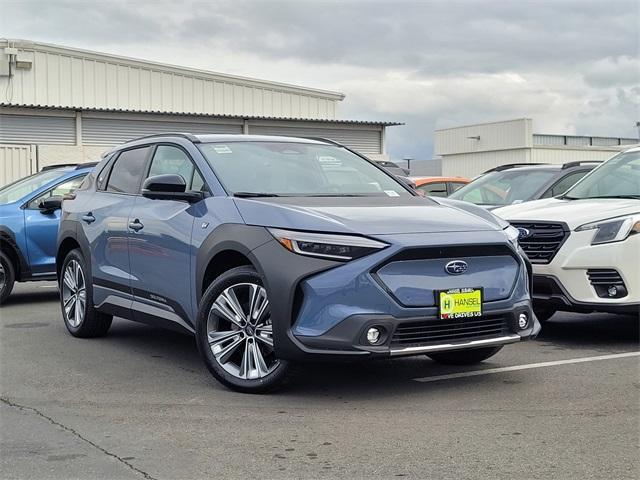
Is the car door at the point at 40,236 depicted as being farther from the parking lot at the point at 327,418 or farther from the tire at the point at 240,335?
the tire at the point at 240,335

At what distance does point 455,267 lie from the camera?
5672 mm

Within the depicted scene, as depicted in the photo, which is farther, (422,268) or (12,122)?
(12,122)

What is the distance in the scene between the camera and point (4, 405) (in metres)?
5.74

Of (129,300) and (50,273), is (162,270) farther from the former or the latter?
(50,273)

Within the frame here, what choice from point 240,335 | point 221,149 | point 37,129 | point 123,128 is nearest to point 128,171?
point 221,149

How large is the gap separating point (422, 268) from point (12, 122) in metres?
22.1

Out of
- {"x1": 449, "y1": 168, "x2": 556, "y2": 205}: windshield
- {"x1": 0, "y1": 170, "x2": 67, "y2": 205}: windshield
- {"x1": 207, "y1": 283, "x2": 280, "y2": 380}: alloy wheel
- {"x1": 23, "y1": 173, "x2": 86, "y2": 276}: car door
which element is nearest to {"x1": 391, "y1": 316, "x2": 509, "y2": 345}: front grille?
{"x1": 207, "y1": 283, "x2": 280, "y2": 380}: alloy wheel

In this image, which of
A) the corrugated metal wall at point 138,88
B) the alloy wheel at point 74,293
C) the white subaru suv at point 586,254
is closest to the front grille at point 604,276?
the white subaru suv at point 586,254

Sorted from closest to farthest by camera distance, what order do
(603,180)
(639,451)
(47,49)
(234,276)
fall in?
(639,451) → (234,276) → (603,180) → (47,49)

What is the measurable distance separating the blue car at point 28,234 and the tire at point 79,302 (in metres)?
2.18

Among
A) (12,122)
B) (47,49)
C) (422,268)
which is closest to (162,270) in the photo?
(422,268)

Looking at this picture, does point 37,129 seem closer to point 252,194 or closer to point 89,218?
point 89,218

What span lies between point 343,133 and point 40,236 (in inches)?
871

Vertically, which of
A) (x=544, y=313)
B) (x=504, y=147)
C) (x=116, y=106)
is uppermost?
(x=504, y=147)
